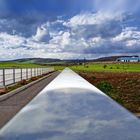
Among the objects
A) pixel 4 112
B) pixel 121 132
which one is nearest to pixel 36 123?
pixel 121 132

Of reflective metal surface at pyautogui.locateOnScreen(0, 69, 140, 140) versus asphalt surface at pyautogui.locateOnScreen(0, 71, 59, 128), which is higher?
reflective metal surface at pyautogui.locateOnScreen(0, 69, 140, 140)

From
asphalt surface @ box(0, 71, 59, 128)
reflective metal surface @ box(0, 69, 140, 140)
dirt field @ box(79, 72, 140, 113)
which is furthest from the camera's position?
dirt field @ box(79, 72, 140, 113)

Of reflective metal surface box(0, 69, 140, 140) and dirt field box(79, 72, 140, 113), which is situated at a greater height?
reflective metal surface box(0, 69, 140, 140)

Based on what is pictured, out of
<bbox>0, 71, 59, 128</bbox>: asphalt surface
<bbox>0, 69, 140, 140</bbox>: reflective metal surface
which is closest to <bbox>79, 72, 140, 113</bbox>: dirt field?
<bbox>0, 71, 59, 128</bbox>: asphalt surface

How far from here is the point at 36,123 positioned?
73.2 inches

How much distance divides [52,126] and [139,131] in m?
0.42

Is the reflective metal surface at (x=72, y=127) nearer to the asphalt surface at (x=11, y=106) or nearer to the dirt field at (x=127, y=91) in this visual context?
the asphalt surface at (x=11, y=106)

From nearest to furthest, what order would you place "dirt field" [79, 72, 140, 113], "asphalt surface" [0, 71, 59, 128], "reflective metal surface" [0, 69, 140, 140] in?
"reflective metal surface" [0, 69, 140, 140] < "asphalt surface" [0, 71, 59, 128] < "dirt field" [79, 72, 140, 113]

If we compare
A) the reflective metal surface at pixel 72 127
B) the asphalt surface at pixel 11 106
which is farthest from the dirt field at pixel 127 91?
the reflective metal surface at pixel 72 127

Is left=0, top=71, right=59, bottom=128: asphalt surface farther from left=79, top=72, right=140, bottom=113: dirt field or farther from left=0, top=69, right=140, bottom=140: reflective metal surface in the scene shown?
left=0, top=69, right=140, bottom=140: reflective metal surface

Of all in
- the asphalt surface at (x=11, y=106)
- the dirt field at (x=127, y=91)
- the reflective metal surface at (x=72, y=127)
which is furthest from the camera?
the dirt field at (x=127, y=91)

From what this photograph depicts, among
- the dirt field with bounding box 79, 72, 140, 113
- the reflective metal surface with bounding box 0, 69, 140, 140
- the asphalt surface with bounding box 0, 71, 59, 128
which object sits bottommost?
the dirt field with bounding box 79, 72, 140, 113

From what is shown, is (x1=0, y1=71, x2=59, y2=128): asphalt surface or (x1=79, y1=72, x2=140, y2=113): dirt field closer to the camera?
(x1=0, y1=71, x2=59, y2=128): asphalt surface

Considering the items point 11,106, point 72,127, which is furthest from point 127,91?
point 72,127
